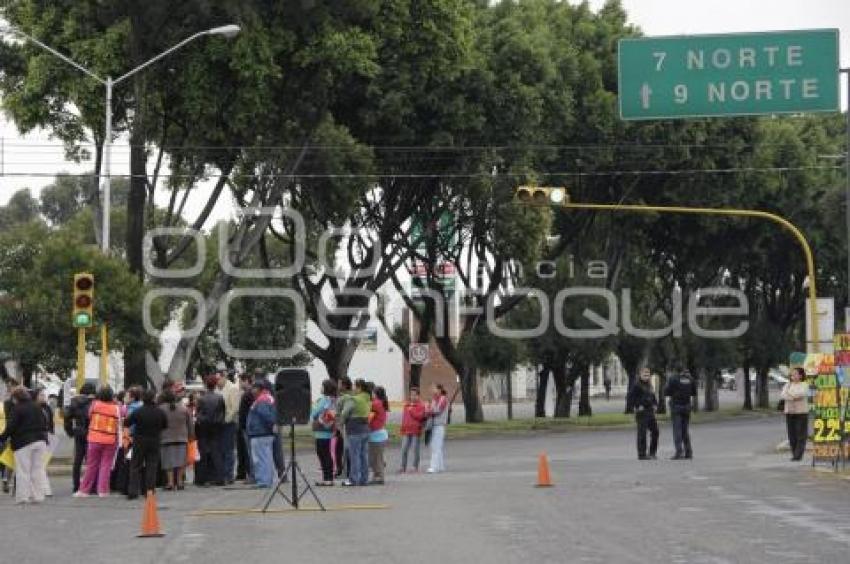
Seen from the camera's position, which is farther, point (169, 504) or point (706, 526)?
point (169, 504)

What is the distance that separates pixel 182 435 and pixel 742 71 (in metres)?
10.1

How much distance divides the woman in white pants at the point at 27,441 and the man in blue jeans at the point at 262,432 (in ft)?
10.4

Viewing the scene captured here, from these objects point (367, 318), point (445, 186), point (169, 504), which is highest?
point (445, 186)

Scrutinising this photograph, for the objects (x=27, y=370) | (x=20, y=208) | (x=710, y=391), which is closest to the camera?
(x=27, y=370)

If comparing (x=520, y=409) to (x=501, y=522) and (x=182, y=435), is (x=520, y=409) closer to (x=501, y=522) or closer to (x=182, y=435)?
(x=182, y=435)

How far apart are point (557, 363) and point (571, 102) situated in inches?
534

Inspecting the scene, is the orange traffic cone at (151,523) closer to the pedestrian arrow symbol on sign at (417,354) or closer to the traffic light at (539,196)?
the traffic light at (539,196)

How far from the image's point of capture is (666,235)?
61.9 meters

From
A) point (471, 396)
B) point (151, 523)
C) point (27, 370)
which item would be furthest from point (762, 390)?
point (151, 523)

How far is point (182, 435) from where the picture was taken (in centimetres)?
2492

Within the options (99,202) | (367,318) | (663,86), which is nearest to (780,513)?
(663,86)

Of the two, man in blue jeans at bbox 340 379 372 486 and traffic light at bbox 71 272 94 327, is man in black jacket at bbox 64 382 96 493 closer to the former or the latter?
traffic light at bbox 71 272 94 327

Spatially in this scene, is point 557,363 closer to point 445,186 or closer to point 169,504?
point 445,186

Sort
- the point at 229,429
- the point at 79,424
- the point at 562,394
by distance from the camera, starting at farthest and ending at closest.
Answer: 1. the point at 562,394
2. the point at 229,429
3. the point at 79,424
